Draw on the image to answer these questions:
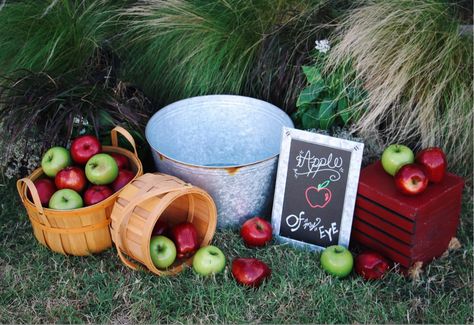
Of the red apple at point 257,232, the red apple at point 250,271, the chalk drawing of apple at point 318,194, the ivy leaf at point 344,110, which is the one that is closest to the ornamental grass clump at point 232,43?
the ivy leaf at point 344,110

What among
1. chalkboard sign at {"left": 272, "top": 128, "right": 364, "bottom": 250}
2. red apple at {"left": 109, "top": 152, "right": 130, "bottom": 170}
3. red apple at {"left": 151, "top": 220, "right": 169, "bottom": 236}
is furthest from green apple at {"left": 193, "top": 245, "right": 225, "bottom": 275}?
red apple at {"left": 109, "top": 152, "right": 130, "bottom": 170}

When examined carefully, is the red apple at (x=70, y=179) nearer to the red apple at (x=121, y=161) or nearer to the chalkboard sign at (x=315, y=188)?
the red apple at (x=121, y=161)

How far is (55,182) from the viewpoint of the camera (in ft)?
9.45

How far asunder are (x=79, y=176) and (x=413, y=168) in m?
1.49

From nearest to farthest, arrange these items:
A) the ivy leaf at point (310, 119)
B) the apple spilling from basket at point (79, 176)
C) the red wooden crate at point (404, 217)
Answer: the red wooden crate at point (404, 217)
the apple spilling from basket at point (79, 176)
the ivy leaf at point (310, 119)

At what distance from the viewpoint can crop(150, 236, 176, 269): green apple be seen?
2.76 metres

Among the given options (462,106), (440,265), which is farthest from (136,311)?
(462,106)

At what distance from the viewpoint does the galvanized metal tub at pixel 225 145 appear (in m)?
2.94

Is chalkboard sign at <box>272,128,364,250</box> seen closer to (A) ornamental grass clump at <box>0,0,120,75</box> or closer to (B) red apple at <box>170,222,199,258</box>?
(B) red apple at <box>170,222,199,258</box>

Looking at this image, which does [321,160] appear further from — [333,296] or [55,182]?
[55,182]

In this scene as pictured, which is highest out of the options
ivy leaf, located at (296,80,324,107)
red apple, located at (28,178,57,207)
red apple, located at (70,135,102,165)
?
ivy leaf, located at (296,80,324,107)

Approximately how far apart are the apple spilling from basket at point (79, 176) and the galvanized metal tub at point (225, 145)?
25cm

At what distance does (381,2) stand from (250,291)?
5.38 feet

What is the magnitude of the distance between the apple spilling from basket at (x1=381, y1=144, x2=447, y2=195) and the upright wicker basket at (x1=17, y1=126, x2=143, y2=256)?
1169 millimetres
